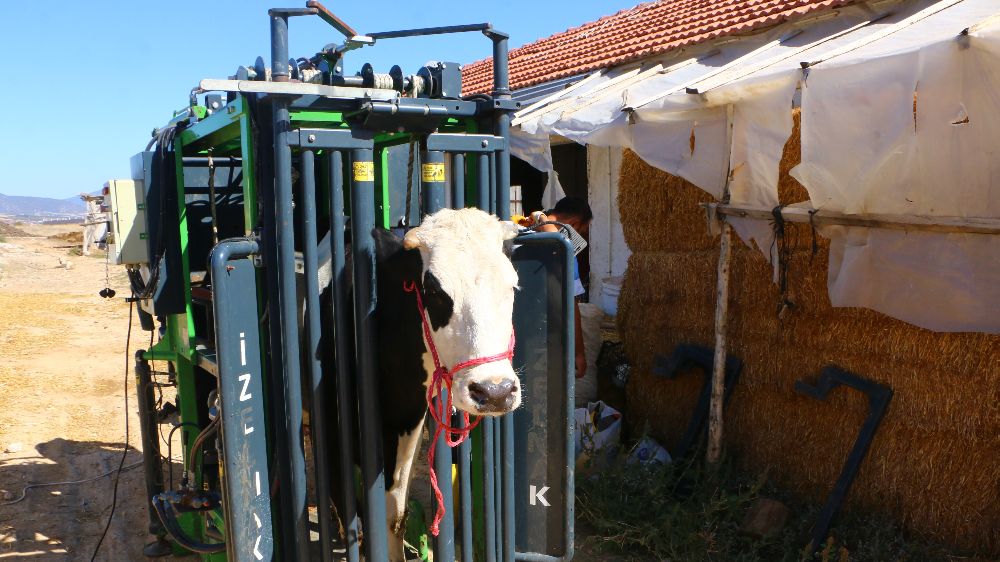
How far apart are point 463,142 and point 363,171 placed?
408 mm

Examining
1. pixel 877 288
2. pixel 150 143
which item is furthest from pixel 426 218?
pixel 877 288

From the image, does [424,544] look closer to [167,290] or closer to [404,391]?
[404,391]

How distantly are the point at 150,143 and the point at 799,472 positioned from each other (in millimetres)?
4545

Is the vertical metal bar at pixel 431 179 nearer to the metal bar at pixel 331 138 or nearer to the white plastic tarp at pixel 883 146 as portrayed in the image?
the metal bar at pixel 331 138

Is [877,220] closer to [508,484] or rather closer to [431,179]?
[508,484]

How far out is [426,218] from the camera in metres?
2.63

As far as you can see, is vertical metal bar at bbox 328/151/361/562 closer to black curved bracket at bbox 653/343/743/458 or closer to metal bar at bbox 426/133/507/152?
metal bar at bbox 426/133/507/152

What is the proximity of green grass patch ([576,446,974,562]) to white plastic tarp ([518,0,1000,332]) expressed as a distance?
1.30m

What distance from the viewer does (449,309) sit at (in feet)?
8.19

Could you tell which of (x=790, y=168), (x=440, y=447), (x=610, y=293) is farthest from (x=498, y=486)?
(x=610, y=293)

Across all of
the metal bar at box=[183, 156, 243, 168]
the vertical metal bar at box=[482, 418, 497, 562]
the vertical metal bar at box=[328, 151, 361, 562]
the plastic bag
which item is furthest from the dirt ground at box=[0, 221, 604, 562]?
the vertical metal bar at box=[328, 151, 361, 562]

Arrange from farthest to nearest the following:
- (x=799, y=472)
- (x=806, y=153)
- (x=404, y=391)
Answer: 1. (x=799, y=472)
2. (x=806, y=153)
3. (x=404, y=391)

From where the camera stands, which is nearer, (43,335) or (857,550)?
(857,550)

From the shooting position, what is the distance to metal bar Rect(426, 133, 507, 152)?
267cm
